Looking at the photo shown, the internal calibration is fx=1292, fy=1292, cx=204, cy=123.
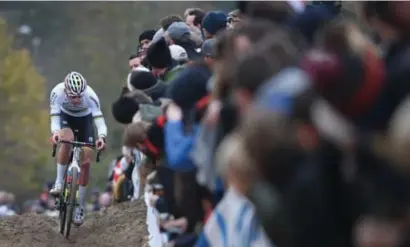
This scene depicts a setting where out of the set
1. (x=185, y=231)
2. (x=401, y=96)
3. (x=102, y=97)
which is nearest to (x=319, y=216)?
(x=401, y=96)

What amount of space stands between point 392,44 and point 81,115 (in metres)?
9.85

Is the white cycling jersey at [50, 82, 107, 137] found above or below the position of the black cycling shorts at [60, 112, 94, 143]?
above

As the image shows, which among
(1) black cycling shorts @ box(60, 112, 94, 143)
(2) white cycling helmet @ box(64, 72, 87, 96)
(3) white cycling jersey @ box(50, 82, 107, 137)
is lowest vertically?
(1) black cycling shorts @ box(60, 112, 94, 143)

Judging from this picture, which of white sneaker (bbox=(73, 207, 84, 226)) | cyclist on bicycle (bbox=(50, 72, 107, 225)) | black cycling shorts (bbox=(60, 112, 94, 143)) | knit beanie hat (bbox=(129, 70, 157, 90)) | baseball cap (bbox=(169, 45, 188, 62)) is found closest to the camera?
knit beanie hat (bbox=(129, 70, 157, 90))

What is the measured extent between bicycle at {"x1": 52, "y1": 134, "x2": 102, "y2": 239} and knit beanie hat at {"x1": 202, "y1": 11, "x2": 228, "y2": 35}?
275 centimetres

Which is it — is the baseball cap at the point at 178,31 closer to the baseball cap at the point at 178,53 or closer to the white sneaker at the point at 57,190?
the baseball cap at the point at 178,53

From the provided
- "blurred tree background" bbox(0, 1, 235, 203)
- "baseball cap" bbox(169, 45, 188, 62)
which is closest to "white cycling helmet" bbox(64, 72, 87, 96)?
"baseball cap" bbox(169, 45, 188, 62)

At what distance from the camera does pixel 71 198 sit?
1519 cm

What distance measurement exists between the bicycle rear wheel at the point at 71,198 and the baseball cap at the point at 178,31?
253 centimetres

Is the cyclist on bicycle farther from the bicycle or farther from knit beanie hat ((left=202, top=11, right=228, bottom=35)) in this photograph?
knit beanie hat ((left=202, top=11, right=228, bottom=35))

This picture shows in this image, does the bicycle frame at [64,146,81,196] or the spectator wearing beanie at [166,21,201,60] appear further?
the bicycle frame at [64,146,81,196]

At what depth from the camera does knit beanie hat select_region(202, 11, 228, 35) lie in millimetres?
12398

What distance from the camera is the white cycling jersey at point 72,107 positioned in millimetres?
14906

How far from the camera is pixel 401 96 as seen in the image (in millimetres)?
5234
